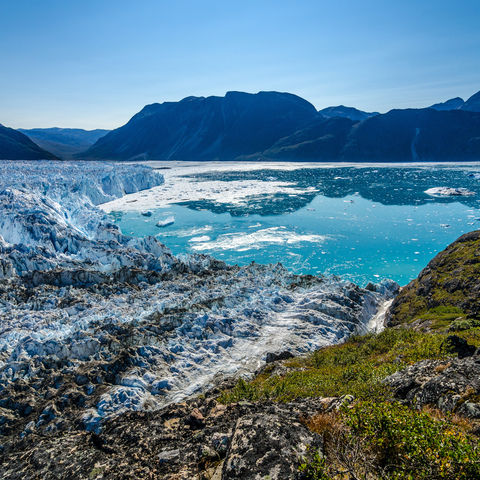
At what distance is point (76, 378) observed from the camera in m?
11.1

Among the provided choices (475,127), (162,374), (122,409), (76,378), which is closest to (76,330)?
(76,378)

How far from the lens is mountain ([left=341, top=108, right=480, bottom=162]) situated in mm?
155250

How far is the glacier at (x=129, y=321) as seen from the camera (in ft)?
34.7

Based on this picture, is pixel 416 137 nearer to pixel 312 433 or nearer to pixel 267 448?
pixel 312 433

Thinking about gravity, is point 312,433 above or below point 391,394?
above

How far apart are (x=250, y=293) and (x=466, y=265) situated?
12.6m

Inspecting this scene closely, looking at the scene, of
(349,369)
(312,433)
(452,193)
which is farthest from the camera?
(452,193)

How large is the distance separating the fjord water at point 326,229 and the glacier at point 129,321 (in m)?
6.19

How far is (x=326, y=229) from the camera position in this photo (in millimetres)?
38844

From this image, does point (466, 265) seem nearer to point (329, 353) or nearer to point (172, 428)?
point (329, 353)

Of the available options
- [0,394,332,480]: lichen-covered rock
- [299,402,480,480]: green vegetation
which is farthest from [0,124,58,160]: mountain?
[299,402,480,480]: green vegetation

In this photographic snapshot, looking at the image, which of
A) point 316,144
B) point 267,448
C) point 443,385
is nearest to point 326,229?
point 443,385

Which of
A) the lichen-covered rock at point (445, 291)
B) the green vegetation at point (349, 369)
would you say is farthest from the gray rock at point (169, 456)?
the lichen-covered rock at point (445, 291)

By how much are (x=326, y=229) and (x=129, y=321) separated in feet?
95.6
